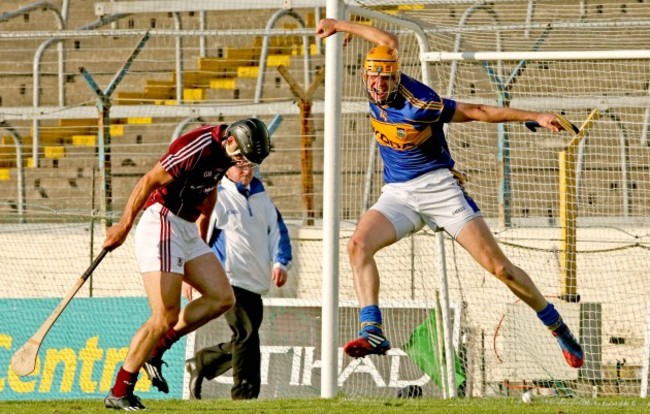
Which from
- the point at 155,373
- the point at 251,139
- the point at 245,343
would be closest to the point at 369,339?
the point at 251,139

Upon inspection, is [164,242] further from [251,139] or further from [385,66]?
[385,66]

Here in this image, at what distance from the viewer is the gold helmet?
8703 mm

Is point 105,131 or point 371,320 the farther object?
point 105,131

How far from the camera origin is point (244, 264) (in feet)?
35.9

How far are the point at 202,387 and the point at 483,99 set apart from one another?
3.75m

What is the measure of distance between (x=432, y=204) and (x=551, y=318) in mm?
1188

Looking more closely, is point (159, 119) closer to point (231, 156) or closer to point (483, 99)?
point (483, 99)

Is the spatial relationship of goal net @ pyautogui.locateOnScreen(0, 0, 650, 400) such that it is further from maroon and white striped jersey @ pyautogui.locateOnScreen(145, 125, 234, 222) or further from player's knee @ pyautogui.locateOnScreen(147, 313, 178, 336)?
player's knee @ pyautogui.locateOnScreen(147, 313, 178, 336)

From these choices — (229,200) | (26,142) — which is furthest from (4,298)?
(26,142)

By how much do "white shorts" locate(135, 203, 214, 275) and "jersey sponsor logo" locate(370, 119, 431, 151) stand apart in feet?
4.72

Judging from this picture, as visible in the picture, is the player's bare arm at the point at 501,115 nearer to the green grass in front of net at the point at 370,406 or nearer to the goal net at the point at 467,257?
Result: the goal net at the point at 467,257

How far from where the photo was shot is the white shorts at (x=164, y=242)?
866 centimetres

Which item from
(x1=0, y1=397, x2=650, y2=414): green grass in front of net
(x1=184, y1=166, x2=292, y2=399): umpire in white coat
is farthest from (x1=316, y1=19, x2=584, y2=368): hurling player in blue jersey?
(x1=184, y1=166, x2=292, y2=399): umpire in white coat

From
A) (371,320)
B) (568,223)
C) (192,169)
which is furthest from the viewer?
(568,223)
